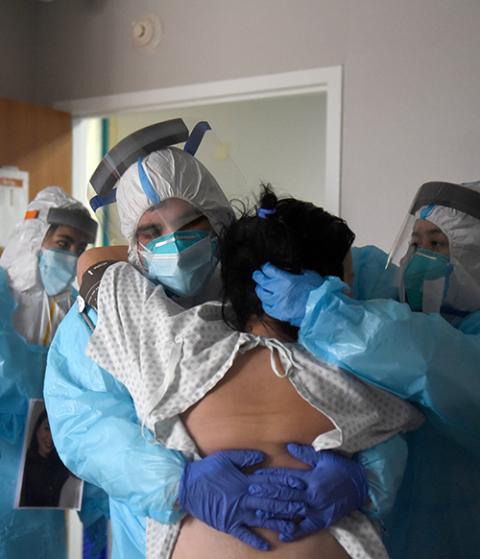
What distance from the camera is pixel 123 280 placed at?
1396mm

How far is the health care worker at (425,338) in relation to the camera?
1.21m

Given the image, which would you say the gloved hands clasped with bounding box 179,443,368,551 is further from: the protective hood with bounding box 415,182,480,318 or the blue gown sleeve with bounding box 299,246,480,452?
the protective hood with bounding box 415,182,480,318

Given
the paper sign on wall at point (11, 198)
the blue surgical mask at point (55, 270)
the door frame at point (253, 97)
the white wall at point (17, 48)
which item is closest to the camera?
the blue surgical mask at point (55, 270)

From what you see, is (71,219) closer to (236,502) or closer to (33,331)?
(33,331)

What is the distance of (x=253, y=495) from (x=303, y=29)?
2.30 m

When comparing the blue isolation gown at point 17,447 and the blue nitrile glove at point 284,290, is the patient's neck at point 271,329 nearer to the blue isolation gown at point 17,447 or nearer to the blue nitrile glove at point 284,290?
the blue nitrile glove at point 284,290

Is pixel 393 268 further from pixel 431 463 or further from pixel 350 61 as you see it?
pixel 350 61

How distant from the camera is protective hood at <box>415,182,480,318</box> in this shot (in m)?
1.62

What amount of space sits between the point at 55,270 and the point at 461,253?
→ 1.28 metres

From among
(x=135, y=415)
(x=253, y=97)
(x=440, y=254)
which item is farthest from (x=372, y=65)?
(x=135, y=415)

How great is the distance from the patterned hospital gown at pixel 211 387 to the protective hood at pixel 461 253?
0.41 m

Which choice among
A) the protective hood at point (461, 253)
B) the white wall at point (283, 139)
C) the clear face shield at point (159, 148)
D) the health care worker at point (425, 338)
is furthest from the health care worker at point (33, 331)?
the white wall at point (283, 139)

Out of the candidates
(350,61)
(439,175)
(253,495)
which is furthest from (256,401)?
(350,61)

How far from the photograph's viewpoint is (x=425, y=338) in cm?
126
